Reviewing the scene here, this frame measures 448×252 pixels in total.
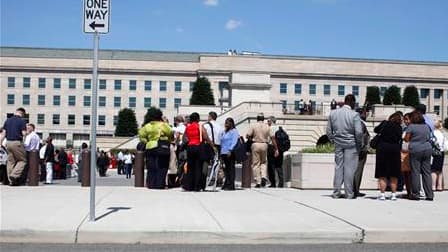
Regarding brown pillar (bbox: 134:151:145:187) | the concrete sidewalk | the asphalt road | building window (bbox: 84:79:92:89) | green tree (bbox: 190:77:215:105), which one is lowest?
the asphalt road

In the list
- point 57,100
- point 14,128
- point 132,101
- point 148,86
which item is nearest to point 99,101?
point 132,101

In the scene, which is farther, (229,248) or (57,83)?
(57,83)

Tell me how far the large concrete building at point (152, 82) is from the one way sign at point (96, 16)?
99675 millimetres

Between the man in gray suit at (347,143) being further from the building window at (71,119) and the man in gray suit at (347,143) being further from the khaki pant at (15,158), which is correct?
the building window at (71,119)

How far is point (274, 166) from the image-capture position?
699 inches

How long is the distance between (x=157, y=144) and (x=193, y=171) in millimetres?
1079

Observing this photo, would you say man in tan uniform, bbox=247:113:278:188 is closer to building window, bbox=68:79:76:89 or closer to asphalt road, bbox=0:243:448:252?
asphalt road, bbox=0:243:448:252

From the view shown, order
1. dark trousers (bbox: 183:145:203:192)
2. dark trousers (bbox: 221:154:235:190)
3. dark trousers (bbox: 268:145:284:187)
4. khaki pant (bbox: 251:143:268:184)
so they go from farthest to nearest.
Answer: dark trousers (bbox: 268:145:284:187)
khaki pant (bbox: 251:143:268:184)
dark trousers (bbox: 221:154:235:190)
dark trousers (bbox: 183:145:203:192)

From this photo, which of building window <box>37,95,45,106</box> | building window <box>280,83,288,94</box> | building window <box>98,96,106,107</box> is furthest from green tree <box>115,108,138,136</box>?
building window <box>280,83,288,94</box>

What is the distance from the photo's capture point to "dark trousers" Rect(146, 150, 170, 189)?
1544 centimetres

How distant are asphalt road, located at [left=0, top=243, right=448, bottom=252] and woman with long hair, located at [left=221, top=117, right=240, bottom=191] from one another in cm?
725

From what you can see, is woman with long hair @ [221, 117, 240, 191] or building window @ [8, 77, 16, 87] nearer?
woman with long hair @ [221, 117, 240, 191]

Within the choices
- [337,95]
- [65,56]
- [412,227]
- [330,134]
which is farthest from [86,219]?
[65,56]

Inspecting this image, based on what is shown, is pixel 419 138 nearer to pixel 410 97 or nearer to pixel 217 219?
pixel 217 219
